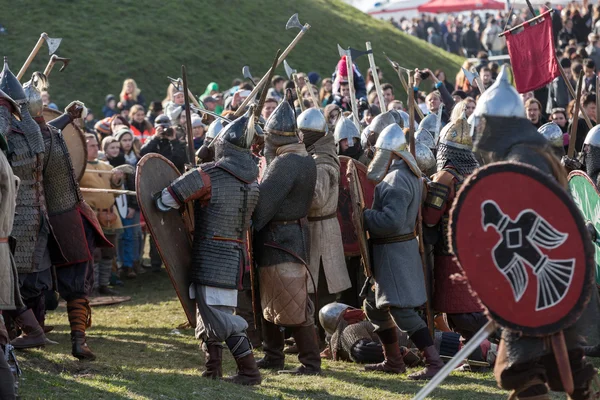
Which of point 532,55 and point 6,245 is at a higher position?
point 532,55

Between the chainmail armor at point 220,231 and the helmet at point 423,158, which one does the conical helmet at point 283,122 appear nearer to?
the chainmail armor at point 220,231

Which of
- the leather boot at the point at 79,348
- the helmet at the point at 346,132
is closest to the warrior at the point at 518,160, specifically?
the leather boot at the point at 79,348

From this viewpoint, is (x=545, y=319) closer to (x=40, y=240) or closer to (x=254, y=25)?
(x=40, y=240)

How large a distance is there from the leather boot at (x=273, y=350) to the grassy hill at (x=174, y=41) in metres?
13.6

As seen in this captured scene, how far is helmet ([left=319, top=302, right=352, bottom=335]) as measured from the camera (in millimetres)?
8062

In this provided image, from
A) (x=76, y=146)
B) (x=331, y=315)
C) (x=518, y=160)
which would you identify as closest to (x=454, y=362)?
(x=518, y=160)

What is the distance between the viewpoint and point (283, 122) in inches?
282

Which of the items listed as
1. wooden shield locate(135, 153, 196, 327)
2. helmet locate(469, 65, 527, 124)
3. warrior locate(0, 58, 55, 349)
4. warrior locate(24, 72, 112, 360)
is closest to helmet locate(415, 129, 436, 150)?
wooden shield locate(135, 153, 196, 327)

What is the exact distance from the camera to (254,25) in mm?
25344

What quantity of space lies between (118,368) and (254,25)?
18942 millimetres

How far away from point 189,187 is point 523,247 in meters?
2.47

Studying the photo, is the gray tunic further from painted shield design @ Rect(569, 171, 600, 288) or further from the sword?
the sword

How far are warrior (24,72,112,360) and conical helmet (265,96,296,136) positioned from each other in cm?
145

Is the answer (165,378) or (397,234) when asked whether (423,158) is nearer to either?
(397,234)
